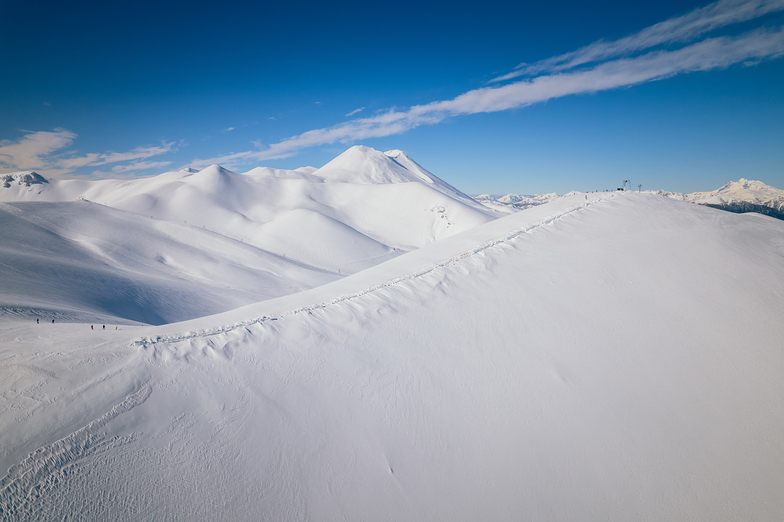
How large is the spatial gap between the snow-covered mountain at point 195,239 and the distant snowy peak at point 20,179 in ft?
4.80

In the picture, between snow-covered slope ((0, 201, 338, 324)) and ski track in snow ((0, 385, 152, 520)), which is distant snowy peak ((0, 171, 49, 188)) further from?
ski track in snow ((0, 385, 152, 520))

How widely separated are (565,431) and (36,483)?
9349mm

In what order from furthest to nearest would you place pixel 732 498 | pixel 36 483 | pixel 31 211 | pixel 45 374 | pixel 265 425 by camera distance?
pixel 31 211 < pixel 732 498 < pixel 265 425 < pixel 45 374 < pixel 36 483

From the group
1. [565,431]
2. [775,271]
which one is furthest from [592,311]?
[775,271]

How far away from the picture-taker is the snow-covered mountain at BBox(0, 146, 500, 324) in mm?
19562

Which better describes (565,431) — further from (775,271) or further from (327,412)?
(775,271)

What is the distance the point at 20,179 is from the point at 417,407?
168 m

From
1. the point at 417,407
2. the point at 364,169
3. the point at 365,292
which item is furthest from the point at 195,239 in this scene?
the point at 364,169

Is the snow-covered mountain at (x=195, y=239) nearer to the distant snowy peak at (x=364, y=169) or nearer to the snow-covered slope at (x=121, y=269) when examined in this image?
the snow-covered slope at (x=121, y=269)

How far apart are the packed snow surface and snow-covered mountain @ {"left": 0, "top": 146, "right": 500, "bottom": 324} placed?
11.2 meters

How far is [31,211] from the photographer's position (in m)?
34.0

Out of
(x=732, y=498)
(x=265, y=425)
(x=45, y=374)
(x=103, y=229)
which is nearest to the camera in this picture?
(x=45, y=374)

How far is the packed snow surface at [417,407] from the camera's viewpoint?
200 inches

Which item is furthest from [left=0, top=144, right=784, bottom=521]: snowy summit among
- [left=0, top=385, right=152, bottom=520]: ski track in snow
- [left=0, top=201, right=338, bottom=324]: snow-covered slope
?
[left=0, top=201, right=338, bottom=324]: snow-covered slope
